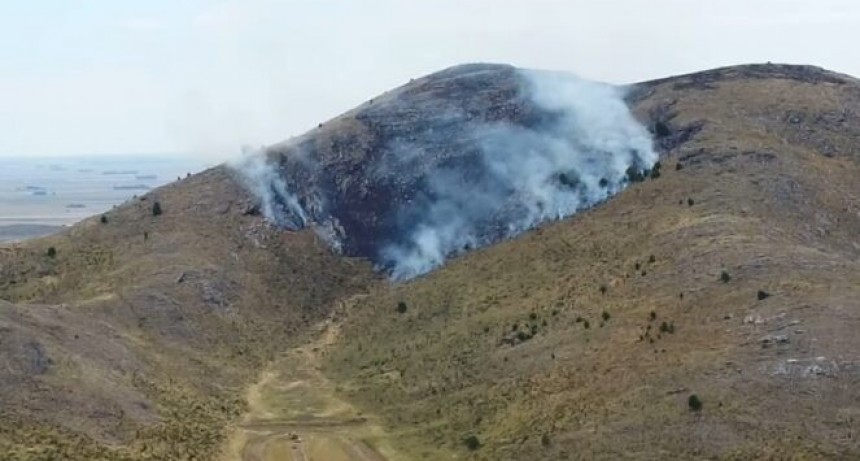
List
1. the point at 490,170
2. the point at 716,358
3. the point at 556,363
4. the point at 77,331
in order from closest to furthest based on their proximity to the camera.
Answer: the point at 716,358 → the point at 556,363 → the point at 77,331 → the point at 490,170

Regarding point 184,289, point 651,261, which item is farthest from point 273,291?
point 651,261

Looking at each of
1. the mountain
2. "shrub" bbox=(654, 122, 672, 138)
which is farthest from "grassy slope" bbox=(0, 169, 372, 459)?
"shrub" bbox=(654, 122, 672, 138)

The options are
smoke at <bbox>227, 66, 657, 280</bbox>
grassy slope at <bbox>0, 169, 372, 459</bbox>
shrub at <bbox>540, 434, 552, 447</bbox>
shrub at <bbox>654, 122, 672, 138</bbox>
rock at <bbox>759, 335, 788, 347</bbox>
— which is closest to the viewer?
shrub at <bbox>540, 434, 552, 447</bbox>

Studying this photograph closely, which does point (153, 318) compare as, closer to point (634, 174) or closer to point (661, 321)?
point (661, 321)

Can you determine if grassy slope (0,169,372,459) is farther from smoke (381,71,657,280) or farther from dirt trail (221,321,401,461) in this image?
smoke (381,71,657,280)

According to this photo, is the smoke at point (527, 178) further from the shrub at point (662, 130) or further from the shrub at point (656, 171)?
the shrub at point (656, 171)

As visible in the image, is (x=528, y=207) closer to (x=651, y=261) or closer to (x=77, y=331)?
(x=651, y=261)

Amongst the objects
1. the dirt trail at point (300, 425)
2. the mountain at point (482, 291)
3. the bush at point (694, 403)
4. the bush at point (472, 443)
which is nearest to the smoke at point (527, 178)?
the mountain at point (482, 291)

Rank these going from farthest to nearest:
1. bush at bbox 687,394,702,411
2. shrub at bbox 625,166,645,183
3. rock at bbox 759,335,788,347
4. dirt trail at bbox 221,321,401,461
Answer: shrub at bbox 625,166,645,183 < dirt trail at bbox 221,321,401,461 < rock at bbox 759,335,788,347 < bush at bbox 687,394,702,411

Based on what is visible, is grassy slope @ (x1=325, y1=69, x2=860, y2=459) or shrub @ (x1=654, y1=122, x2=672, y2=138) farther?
shrub @ (x1=654, y1=122, x2=672, y2=138)
